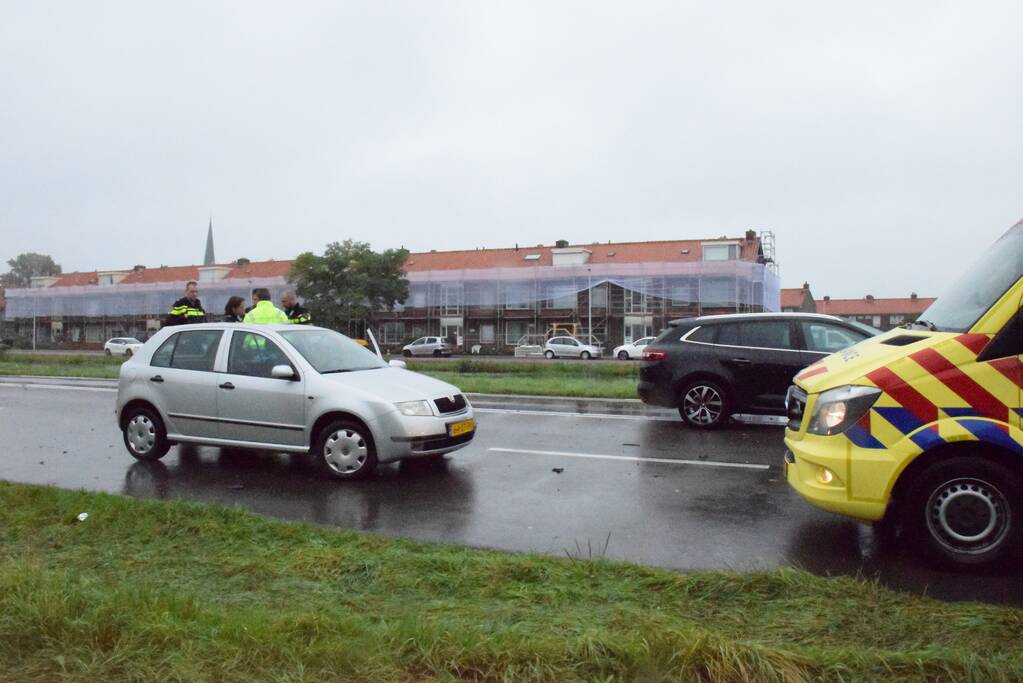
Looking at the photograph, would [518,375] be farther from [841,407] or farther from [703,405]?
[841,407]

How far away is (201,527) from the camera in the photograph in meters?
5.51

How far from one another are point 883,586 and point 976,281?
84.9 inches

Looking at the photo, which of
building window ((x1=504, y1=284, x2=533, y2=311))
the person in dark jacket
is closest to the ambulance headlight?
the person in dark jacket

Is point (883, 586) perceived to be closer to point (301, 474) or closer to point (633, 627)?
point (633, 627)

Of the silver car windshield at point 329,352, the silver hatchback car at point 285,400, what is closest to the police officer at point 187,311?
the silver hatchback car at point 285,400

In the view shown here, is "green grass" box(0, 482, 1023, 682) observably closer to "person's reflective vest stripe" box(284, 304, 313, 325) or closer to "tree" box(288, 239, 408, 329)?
"person's reflective vest stripe" box(284, 304, 313, 325)

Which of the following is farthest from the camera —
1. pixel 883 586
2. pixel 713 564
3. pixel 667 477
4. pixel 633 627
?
pixel 667 477

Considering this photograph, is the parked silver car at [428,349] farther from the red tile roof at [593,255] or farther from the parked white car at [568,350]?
the red tile roof at [593,255]

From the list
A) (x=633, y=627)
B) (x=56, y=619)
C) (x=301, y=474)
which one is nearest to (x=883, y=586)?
(x=633, y=627)

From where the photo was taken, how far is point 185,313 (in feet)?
37.3

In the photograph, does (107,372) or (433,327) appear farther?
(433,327)

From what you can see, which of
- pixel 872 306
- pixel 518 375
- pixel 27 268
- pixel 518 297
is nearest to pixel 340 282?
pixel 518 297

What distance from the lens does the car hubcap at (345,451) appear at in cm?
740

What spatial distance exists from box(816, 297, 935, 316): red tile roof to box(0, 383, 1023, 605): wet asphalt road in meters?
82.9
